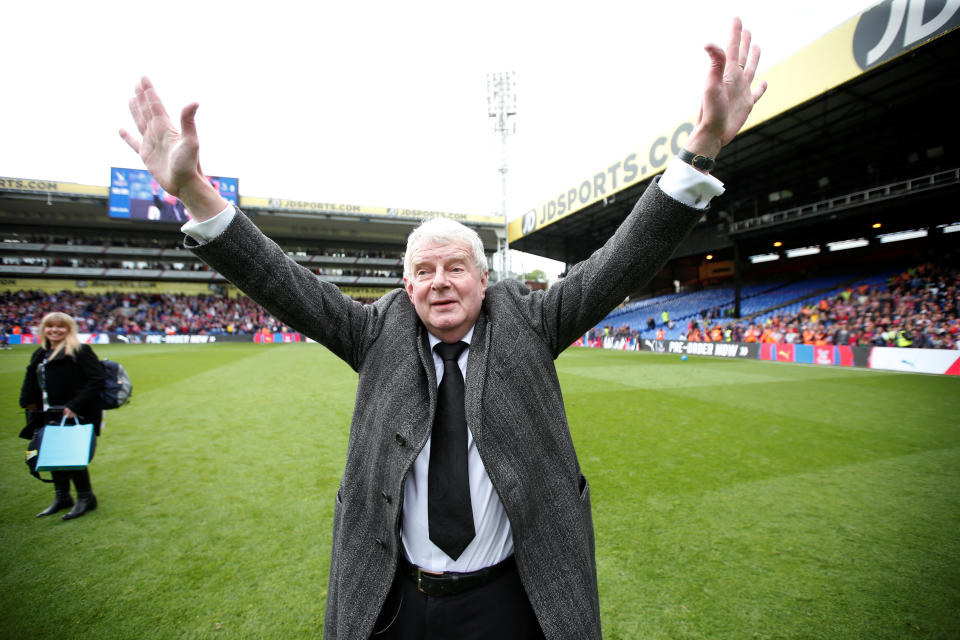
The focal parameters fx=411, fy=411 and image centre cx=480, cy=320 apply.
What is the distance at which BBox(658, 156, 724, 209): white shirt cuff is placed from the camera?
3.99 ft

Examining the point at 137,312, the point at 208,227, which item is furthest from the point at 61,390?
the point at 137,312

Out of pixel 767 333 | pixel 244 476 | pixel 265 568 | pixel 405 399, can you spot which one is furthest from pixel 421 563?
pixel 767 333

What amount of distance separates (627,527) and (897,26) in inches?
634

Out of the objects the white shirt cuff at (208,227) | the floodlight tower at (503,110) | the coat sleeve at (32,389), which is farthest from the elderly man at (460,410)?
the floodlight tower at (503,110)

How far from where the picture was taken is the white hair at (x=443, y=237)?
149 cm

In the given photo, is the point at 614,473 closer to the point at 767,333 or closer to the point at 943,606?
the point at 943,606

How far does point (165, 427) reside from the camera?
6.74 meters

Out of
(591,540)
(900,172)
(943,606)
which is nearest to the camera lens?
(591,540)

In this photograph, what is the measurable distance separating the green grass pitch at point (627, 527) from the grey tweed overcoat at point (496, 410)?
150 centimetres

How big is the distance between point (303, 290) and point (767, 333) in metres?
22.6

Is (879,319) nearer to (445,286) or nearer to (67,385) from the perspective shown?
(445,286)

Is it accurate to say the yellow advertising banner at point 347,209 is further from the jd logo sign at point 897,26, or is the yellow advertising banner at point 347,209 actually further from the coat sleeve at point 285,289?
the coat sleeve at point 285,289

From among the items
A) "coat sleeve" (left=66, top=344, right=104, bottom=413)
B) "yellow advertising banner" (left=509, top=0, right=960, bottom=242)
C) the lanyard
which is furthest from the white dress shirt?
"yellow advertising banner" (left=509, top=0, right=960, bottom=242)

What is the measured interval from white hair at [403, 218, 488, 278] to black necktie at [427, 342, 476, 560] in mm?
476
